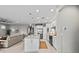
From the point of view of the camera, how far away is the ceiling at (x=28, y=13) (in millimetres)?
3356

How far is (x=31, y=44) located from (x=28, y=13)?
1080 mm

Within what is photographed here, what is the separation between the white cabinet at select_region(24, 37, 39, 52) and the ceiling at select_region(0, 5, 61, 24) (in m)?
0.62

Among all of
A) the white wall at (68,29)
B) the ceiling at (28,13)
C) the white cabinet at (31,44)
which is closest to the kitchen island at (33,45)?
the white cabinet at (31,44)

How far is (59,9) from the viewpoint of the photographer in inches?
139

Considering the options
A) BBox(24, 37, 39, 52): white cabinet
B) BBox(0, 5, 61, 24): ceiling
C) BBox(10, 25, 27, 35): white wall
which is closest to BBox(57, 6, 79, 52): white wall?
BBox(0, 5, 61, 24): ceiling

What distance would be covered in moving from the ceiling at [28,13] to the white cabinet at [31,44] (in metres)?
0.62

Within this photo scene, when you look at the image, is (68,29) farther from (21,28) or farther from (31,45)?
(21,28)

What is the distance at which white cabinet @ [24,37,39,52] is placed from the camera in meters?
3.64

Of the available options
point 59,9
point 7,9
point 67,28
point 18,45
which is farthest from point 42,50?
point 7,9

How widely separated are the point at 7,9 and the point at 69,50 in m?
2.41

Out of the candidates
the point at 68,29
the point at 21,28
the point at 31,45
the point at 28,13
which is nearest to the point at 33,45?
the point at 31,45

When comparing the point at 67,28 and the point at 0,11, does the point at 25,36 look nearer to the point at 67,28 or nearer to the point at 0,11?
the point at 0,11

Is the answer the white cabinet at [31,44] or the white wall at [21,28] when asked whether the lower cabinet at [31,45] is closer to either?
the white cabinet at [31,44]
